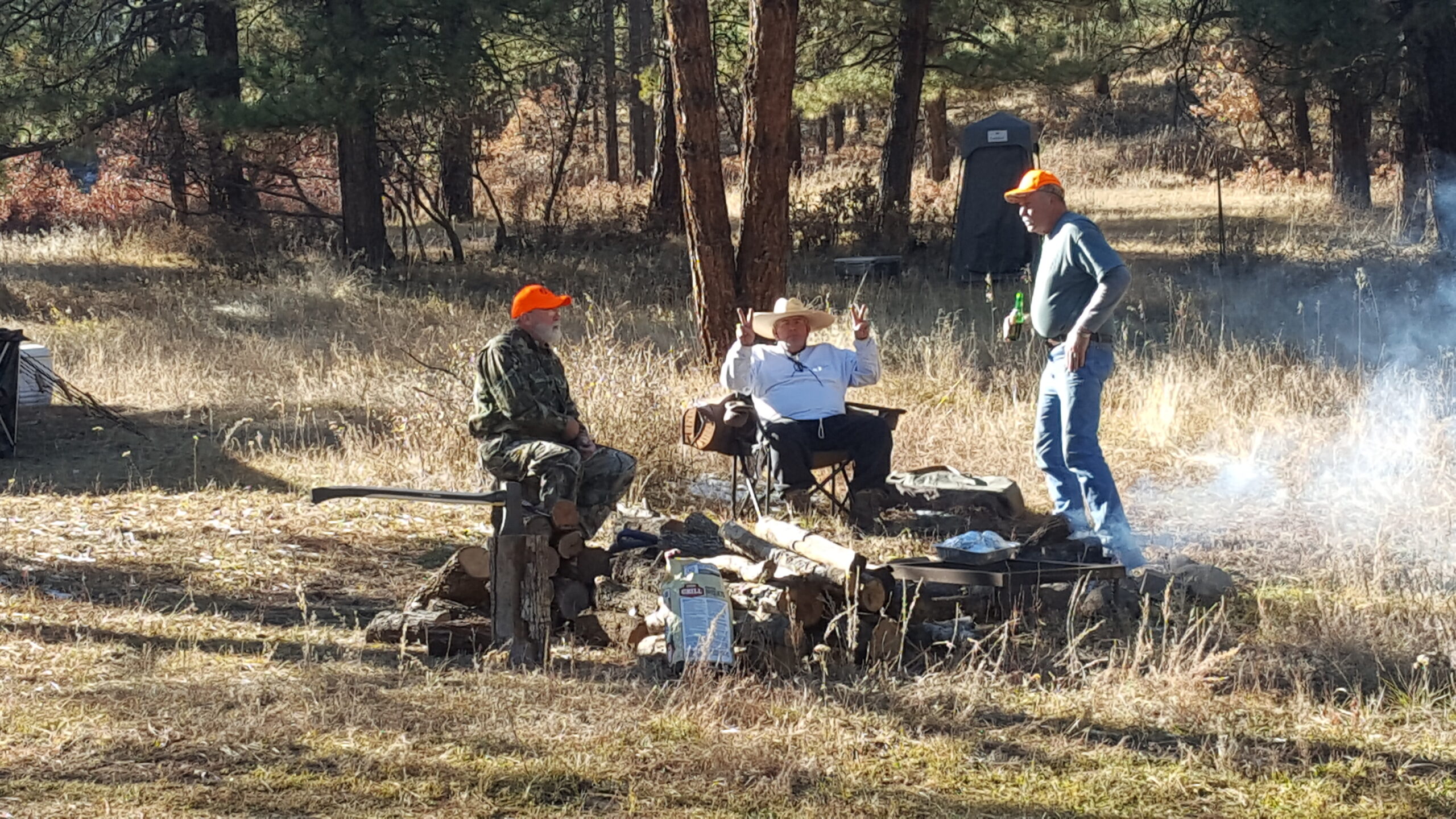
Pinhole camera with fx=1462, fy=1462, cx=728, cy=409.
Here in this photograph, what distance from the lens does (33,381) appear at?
10.1 m

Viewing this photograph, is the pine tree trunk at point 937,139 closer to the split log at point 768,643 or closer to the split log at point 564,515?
the split log at point 564,515

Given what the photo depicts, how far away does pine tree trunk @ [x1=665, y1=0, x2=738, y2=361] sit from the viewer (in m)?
9.84

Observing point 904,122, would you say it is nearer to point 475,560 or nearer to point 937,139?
Result: point 937,139

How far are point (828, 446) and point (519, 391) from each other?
185 cm

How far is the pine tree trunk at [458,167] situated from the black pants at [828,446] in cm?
Answer: 1225

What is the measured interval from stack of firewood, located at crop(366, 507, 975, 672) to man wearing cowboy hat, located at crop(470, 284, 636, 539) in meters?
0.48

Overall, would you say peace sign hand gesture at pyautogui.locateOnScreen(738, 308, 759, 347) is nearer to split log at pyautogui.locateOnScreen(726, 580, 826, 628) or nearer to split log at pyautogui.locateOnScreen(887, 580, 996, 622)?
split log at pyautogui.locateOnScreen(887, 580, 996, 622)

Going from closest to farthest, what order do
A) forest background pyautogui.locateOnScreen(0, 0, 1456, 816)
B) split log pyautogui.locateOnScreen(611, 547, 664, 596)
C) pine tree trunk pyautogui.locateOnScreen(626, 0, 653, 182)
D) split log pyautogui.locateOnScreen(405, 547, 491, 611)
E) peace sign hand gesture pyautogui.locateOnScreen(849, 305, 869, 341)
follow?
forest background pyautogui.locateOnScreen(0, 0, 1456, 816) → split log pyautogui.locateOnScreen(405, 547, 491, 611) → split log pyautogui.locateOnScreen(611, 547, 664, 596) → peace sign hand gesture pyautogui.locateOnScreen(849, 305, 869, 341) → pine tree trunk pyautogui.locateOnScreen(626, 0, 653, 182)

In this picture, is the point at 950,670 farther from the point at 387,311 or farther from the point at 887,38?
the point at 887,38

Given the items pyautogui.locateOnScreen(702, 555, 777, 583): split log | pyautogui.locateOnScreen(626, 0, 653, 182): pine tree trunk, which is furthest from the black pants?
pyautogui.locateOnScreen(626, 0, 653, 182): pine tree trunk

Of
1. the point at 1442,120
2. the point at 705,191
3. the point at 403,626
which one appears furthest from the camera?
the point at 1442,120

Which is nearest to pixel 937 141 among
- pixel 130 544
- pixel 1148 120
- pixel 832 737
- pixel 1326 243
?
pixel 1148 120

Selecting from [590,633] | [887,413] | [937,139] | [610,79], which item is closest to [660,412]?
[887,413]

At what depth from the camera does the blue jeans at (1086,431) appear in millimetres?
6395
